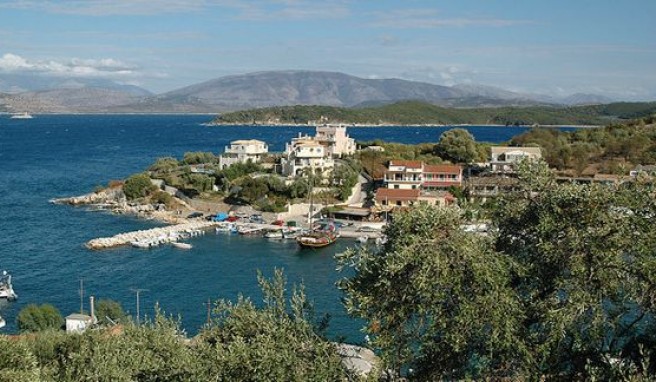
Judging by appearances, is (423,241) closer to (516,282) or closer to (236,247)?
(516,282)

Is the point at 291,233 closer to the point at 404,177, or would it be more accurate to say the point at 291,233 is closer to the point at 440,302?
the point at 404,177

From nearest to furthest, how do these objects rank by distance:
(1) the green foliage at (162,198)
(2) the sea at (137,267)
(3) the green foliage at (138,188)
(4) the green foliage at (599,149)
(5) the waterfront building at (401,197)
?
1. (2) the sea at (137,267)
2. (5) the waterfront building at (401,197)
3. (1) the green foliage at (162,198)
4. (3) the green foliage at (138,188)
5. (4) the green foliage at (599,149)

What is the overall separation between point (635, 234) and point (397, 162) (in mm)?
35727

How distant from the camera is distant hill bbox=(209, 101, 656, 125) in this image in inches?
6476

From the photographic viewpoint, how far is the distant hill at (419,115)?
540 feet

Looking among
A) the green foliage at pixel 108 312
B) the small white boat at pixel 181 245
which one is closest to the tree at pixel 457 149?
the small white boat at pixel 181 245

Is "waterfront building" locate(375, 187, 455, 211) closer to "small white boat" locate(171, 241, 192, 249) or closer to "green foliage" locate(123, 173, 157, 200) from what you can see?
"small white boat" locate(171, 241, 192, 249)

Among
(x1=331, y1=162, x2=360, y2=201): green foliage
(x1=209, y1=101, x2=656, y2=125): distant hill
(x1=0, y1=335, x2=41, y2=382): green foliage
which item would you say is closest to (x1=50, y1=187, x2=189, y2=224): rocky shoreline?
(x1=331, y1=162, x2=360, y2=201): green foliage

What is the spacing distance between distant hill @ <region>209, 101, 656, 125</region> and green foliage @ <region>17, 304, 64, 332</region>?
467 ft

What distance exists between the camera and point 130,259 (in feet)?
96.0

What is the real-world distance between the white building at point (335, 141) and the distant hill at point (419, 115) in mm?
105726

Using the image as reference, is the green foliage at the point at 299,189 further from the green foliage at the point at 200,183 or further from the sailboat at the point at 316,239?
the sailboat at the point at 316,239

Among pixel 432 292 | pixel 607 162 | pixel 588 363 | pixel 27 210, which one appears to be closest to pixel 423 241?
pixel 432 292

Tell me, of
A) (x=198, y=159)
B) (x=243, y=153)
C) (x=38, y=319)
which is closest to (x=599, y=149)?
(x=243, y=153)
